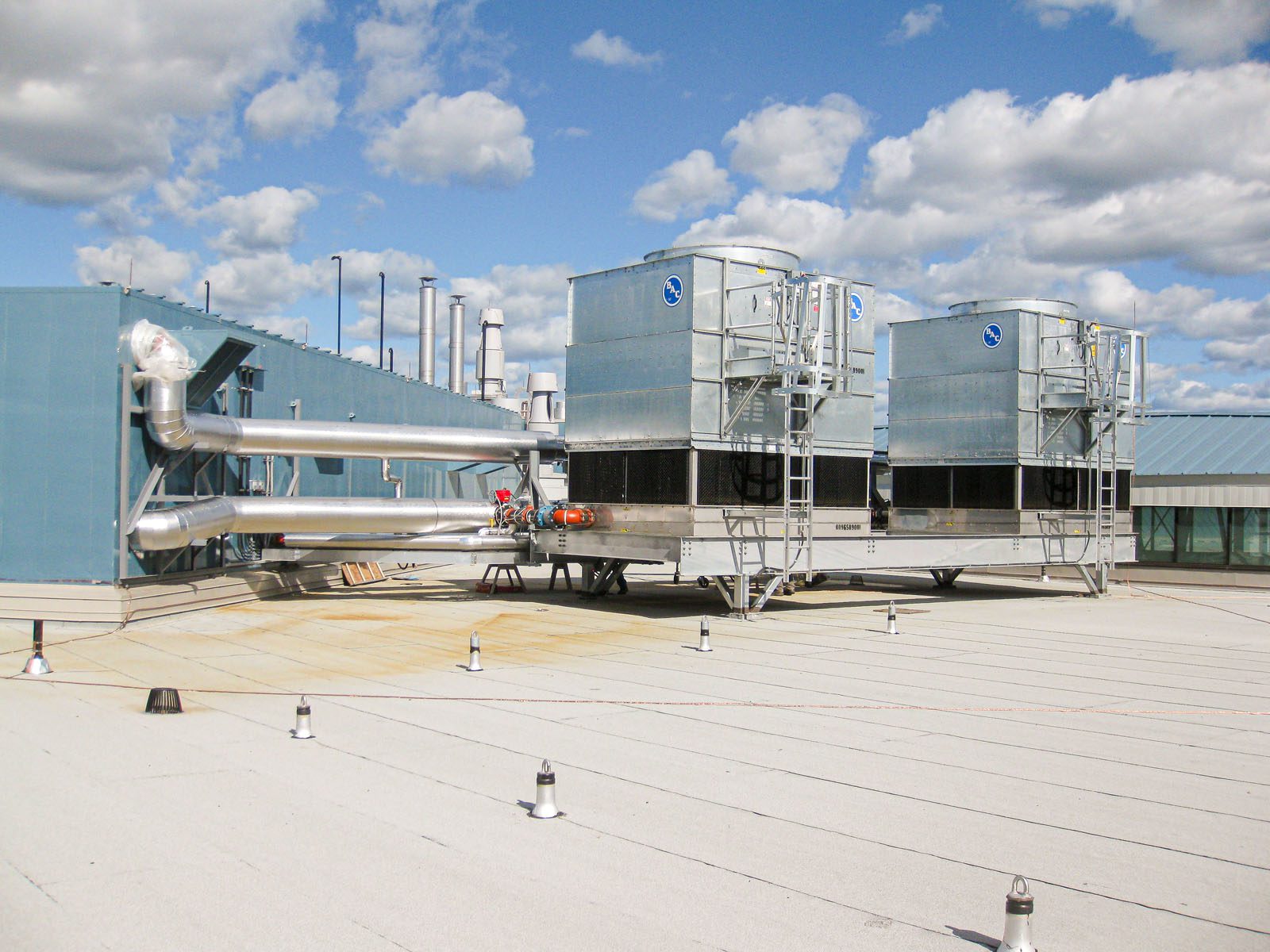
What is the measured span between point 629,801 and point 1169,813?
4.26 metres

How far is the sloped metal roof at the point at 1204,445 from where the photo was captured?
33312 millimetres

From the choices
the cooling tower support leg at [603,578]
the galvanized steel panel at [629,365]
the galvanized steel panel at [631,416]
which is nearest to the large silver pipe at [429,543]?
the cooling tower support leg at [603,578]

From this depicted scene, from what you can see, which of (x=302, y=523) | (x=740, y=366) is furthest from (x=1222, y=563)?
(x=302, y=523)

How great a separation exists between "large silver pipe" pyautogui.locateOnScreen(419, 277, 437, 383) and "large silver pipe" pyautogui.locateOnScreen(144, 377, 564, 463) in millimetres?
33748

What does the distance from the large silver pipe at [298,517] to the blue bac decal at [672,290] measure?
691 centimetres

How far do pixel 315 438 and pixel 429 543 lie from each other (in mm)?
3555

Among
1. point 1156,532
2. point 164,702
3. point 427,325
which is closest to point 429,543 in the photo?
point 164,702

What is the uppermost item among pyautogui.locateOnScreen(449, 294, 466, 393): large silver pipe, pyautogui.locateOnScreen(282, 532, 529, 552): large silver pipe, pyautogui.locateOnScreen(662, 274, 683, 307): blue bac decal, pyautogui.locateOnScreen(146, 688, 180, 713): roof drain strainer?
pyautogui.locateOnScreen(449, 294, 466, 393): large silver pipe

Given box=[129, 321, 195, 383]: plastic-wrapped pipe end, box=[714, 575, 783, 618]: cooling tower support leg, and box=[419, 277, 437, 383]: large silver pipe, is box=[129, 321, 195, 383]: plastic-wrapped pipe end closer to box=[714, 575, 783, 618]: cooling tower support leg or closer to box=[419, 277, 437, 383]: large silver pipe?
box=[714, 575, 783, 618]: cooling tower support leg

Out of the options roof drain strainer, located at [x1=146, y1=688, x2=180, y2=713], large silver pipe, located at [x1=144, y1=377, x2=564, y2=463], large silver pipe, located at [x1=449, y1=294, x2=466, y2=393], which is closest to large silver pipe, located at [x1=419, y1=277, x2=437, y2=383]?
large silver pipe, located at [x1=449, y1=294, x2=466, y2=393]

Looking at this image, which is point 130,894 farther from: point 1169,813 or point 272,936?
point 1169,813

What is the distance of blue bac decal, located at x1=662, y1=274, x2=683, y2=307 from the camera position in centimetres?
2142

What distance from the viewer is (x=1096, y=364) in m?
26.9

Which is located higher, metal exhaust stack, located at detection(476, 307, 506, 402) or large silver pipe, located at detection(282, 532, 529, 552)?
metal exhaust stack, located at detection(476, 307, 506, 402)
